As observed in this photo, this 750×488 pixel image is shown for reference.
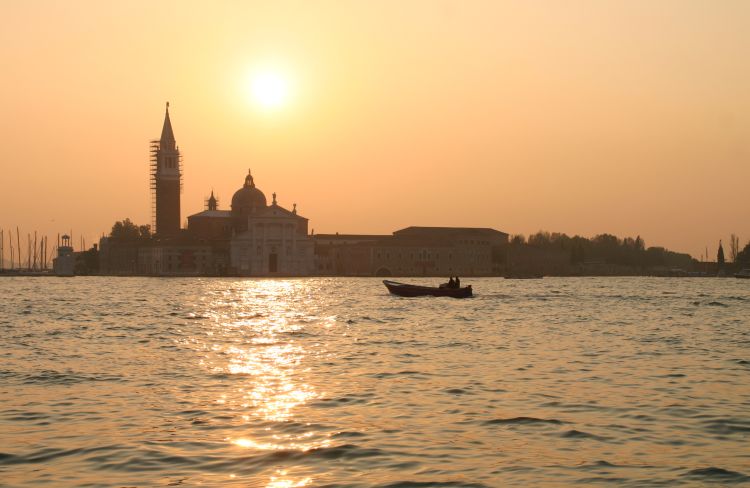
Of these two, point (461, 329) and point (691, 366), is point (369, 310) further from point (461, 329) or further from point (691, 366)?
point (691, 366)

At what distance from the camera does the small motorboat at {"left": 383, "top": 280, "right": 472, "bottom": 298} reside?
6303 cm

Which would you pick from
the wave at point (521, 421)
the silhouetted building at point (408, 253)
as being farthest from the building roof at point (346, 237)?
the wave at point (521, 421)

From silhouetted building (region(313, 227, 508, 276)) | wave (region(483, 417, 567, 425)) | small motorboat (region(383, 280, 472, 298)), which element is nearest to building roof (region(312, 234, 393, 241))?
silhouetted building (region(313, 227, 508, 276))

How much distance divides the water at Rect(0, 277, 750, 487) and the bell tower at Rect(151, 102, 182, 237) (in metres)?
120

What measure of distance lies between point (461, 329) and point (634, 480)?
22.7m

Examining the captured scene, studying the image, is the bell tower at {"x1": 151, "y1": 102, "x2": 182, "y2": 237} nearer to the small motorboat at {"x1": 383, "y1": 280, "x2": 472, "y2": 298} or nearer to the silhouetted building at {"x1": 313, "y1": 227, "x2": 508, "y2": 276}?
the silhouetted building at {"x1": 313, "y1": 227, "x2": 508, "y2": 276}

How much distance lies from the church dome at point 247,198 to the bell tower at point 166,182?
873 centimetres

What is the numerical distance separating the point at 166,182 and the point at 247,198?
39.7 feet

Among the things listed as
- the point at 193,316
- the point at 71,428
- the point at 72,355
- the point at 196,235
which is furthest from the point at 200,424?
the point at 196,235

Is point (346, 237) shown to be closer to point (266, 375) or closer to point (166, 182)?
point (166, 182)

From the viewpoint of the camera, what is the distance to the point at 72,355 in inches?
918

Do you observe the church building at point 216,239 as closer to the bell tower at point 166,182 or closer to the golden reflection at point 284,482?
the bell tower at point 166,182

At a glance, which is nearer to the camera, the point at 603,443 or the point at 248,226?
the point at 603,443

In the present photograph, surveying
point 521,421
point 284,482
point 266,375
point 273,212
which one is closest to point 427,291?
point 266,375
